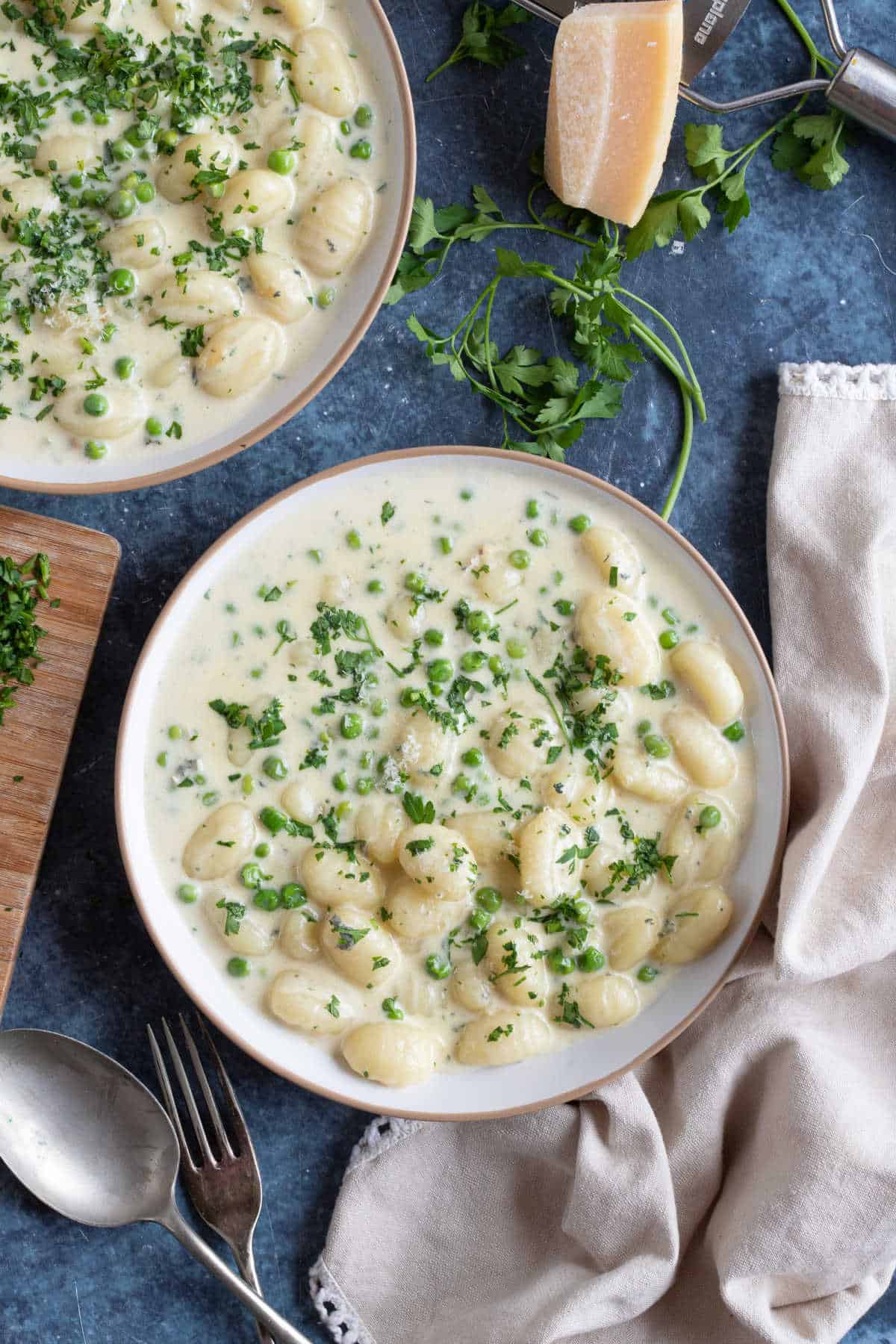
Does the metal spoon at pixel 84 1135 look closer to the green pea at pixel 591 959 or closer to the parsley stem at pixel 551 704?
the green pea at pixel 591 959

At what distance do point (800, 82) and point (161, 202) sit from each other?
139 cm

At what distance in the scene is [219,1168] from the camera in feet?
7.79

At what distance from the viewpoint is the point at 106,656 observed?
7.98 ft

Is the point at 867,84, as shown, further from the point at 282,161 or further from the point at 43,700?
the point at 43,700

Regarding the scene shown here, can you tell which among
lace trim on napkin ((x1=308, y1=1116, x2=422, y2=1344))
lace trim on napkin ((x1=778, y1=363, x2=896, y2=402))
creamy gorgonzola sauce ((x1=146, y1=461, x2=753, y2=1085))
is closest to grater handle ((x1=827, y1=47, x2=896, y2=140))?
lace trim on napkin ((x1=778, y1=363, x2=896, y2=402))

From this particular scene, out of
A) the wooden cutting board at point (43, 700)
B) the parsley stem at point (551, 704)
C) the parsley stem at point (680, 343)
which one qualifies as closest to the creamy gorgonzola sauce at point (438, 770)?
the parsley stem at point (551, 704)

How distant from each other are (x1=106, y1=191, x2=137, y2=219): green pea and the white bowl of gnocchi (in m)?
0.57

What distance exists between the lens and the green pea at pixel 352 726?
2178 mm

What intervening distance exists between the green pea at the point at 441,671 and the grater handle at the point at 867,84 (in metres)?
Result: 1.47

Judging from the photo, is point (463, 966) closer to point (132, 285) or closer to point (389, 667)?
point (389, 667)

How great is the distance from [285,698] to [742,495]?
3.69 feet

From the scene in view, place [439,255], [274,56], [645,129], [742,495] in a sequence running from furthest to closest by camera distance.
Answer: [742,495] < [439,255] < [645,129] < [274,56]

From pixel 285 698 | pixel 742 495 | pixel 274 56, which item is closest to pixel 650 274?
pixel 742 495

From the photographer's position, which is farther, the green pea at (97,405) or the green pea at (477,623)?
the green pea at (477,623)
